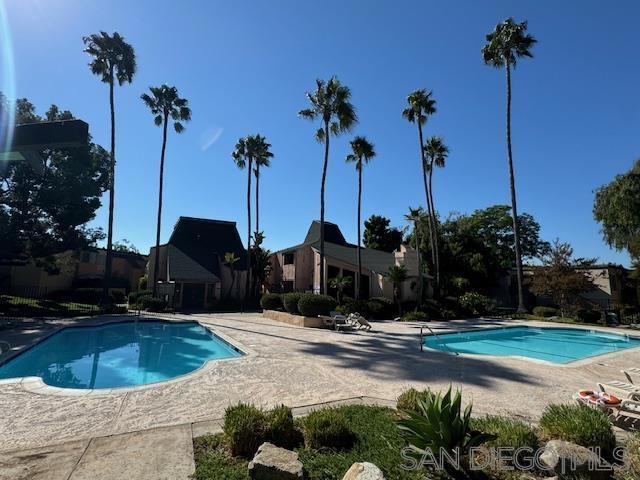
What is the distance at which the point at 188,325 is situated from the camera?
20.5m

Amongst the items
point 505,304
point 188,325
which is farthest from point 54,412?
point 505,304

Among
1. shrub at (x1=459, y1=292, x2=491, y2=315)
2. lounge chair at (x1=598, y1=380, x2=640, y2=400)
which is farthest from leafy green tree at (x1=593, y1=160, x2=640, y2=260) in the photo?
lounge chair at (x1=598, y1=380, x2=640, y2=400)

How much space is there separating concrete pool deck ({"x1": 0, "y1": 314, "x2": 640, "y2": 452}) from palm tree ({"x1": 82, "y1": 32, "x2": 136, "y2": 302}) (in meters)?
15.6

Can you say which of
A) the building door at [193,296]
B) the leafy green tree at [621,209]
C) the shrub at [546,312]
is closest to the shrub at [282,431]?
the shrub at [546,312]

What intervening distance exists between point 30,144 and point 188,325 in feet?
46.1

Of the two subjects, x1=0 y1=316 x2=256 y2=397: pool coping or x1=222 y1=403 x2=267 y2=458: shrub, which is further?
x1=0 y1=316 x2=256 y2=397: pool coping

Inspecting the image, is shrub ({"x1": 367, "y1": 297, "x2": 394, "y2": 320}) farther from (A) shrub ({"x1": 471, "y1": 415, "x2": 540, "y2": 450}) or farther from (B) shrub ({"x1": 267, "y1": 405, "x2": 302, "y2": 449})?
(B) shrub ({"x1": 267, "y1": 405, "x2": 302, "y2": 449})

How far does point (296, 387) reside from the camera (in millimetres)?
7543

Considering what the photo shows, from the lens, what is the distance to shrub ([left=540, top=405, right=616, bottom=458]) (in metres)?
4.22

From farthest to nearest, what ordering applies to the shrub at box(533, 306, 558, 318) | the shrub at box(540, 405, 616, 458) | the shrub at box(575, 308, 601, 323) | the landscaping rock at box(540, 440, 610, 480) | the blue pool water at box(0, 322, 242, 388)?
1. the shrub at box(533, 306, 558, 318)
2. the shrub at box(575, 308, 601, 323)
3. the blue pool water at box(0, 322, 242, 388)
4. the shrub at box(540, 405, 616, 458)
5. the landscaping rock at box(540, 440, 610, 480)

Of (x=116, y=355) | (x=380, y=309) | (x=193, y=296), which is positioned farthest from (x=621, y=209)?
(x=193, y=296)

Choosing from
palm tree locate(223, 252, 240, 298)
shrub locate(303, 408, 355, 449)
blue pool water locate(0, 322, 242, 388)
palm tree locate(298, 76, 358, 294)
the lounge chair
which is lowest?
blue pool water locate(0, 322, 242, 388)

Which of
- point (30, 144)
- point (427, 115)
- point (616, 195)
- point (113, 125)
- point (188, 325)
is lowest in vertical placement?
point (188, 325)

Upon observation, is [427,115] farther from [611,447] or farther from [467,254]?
[611,447]
